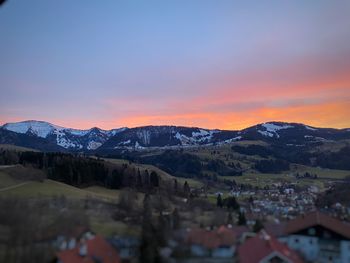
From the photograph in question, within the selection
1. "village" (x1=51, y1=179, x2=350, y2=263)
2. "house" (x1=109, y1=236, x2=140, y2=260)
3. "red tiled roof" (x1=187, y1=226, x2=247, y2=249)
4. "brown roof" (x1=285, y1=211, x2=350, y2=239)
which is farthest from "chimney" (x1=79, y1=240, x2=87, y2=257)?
"brown roof" (x1=285, y1=211, x2=350, y2=239)

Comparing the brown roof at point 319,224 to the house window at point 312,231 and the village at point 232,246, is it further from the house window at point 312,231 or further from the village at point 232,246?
the house window at point 312,231

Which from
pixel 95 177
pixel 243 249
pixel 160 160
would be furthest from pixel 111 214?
pixel 160 160

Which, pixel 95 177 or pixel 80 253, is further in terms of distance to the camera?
pixel 95 177

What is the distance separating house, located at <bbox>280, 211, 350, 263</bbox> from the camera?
83.7 feet

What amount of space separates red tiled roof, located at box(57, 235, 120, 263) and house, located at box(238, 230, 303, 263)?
6.39 metres

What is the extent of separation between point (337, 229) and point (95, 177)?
6003 centimetres

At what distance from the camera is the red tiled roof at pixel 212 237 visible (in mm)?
25625

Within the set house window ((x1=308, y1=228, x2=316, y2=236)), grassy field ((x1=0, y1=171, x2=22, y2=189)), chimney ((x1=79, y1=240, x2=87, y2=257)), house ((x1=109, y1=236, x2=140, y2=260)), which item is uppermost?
grassy field ((x1=0, y1=171, x2=22, y2=189))

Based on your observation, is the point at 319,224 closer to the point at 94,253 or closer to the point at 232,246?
the point at 232,246

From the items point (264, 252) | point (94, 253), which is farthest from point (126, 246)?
point (264, 252)

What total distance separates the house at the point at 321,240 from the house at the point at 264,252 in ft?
8.61

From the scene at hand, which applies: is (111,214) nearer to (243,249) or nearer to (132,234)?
(132,234)

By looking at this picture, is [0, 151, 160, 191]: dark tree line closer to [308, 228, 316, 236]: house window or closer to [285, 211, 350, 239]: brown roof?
[285, 211, 350, 239]: brown roof

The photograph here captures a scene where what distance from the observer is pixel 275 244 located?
2327 centimetres
